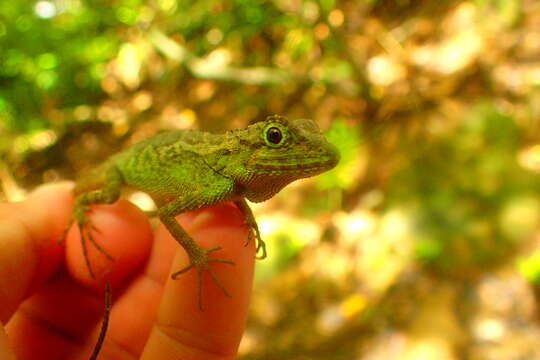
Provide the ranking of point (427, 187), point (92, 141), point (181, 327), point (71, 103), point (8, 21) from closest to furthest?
point (181, 327) → point (8, 21) → point (427, 187) → point (71, 103) → point (92, 141)

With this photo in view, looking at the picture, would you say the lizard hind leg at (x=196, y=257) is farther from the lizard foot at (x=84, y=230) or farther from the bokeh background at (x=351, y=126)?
the bokeh background at (x=351, y=126)

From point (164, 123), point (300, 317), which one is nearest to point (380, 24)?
point (164, 123)

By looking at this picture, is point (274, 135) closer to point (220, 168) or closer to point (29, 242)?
point (220, 168)

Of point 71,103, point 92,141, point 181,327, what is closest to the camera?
point 181,327

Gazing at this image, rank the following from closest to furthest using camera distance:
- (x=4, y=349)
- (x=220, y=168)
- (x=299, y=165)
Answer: (x=4, y=349) → (x=299, y=165) → (x=220, y=168)

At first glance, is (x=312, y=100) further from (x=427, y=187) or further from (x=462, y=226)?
(x=462, y=226)

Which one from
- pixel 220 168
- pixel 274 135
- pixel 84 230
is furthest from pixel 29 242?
pixel 274 135
